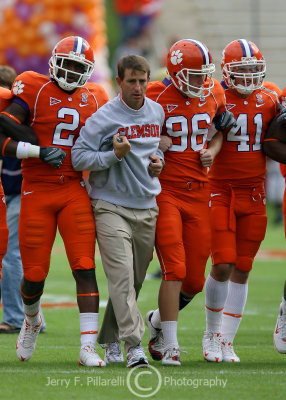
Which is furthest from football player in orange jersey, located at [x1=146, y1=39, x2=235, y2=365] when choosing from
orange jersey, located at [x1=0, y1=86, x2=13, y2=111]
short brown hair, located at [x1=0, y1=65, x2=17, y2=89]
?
short brown hair, located at [x1=0, y1=65, x2=17, y2=89]

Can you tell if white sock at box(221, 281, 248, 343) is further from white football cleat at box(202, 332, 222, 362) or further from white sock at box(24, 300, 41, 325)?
white sock at box(24, 300, 41, 325)

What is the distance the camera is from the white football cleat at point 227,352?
5823mm

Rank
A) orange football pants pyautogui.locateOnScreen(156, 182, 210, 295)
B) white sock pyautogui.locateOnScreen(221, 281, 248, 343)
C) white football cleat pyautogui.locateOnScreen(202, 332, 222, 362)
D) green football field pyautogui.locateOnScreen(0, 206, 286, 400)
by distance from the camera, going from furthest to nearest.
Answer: white sock pyautogui.locateOnScreen(221, 281, 248, 343) → white football cleat pyautogui.locateOnScreen(202, 332, 222, 362) → orange football pants pyautogui.locateOnScreen(156, 182, 210, 295) → green football field pyautogui.locateOnScreen(0, 206, 286, 400)

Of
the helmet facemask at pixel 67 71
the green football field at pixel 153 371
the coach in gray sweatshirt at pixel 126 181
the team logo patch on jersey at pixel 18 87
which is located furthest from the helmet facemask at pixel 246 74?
the green football field at pixel 153 371

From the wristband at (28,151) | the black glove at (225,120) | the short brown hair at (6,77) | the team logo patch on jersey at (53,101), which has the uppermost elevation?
the short brown hair at (6,77)

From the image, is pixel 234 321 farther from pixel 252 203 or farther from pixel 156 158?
pixel 156 158

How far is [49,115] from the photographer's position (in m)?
5.48

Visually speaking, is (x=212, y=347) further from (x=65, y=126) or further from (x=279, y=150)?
(x=65, y=126)

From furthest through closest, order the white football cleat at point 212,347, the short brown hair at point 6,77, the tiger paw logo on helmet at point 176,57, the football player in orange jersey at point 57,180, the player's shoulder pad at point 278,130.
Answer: the short brown hair at point 6,77 → the player's shoulder pad at point 278,130 → the white football cleat at point 212,347 → the tiger paw logo on helmet at point 176,57 → the football player in orange jersey at point 57,180

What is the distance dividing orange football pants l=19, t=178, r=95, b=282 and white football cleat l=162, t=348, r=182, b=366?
0.69 m

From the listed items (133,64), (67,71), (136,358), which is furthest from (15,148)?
(136,358)

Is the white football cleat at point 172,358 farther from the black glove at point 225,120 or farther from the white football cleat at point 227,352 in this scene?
the black glove at point 225,120

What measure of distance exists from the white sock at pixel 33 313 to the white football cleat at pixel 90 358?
53cm

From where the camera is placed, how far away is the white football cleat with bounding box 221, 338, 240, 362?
5823 mm
